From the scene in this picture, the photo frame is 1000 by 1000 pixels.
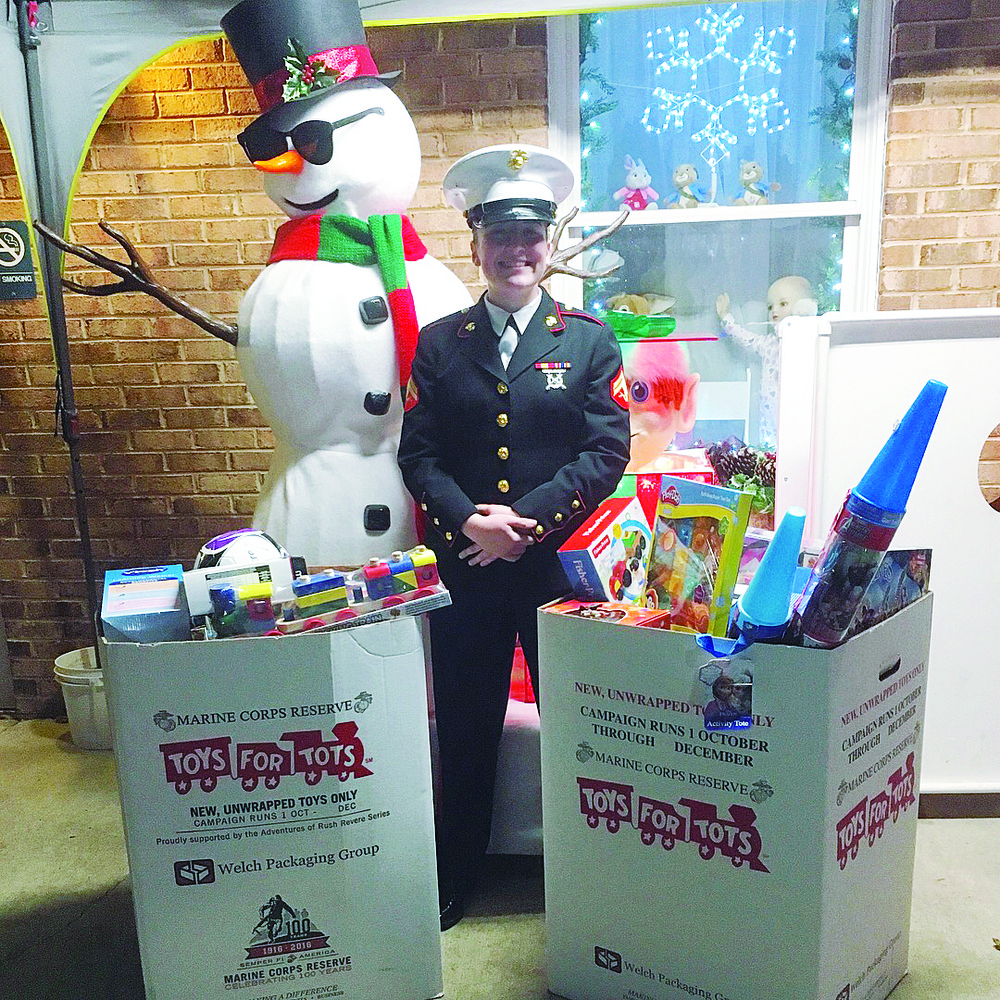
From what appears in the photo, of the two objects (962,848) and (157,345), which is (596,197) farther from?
(962,848)

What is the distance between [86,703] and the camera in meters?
2.24

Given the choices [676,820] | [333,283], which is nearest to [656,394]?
[333,283]

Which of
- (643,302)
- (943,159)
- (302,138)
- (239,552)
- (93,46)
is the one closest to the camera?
(239,552)

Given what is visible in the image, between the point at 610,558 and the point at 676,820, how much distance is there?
36 cm

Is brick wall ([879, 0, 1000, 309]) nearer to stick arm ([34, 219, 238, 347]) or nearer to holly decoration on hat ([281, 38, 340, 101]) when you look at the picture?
holly decoration on hat ([281, 38, 340, 101])

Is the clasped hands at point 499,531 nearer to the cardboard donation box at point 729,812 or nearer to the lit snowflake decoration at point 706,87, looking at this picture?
the cardboard donation box at point 729,812

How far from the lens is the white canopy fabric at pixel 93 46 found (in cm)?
154

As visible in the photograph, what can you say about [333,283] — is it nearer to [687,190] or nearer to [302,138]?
[302,138]

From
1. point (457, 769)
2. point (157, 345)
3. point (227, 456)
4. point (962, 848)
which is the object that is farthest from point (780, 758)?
point (157, 345)

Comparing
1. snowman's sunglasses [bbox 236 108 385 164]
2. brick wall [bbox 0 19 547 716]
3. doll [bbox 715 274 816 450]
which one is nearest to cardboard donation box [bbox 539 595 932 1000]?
snowman's sunglasses [bbox 236 108 385 164]

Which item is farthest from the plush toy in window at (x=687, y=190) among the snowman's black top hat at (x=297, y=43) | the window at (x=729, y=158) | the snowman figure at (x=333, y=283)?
the snowman's black top hat at (x=297, y=43)

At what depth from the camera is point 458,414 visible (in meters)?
1.45

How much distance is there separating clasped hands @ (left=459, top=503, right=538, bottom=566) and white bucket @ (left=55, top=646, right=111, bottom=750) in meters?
1.34

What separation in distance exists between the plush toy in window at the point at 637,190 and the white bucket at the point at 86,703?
1851 millimetres
